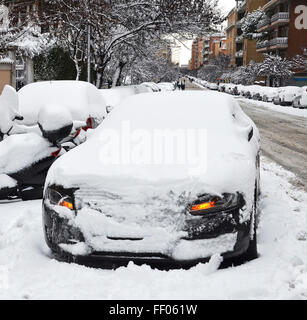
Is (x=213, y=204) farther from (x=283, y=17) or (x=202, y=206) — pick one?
(x=283, y=17)

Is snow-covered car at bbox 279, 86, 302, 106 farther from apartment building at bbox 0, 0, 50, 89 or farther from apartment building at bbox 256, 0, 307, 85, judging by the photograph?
apartment building at bbox 256, 0, 307, 85

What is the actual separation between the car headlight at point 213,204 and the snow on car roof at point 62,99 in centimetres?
641

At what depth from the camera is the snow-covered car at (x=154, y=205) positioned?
3512 millimetres

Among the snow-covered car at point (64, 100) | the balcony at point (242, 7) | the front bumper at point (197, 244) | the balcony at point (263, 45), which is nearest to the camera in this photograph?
the front bumper at point (197, 244)

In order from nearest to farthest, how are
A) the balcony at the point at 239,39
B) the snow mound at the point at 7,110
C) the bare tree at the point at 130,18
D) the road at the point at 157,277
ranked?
1. the road at the point at 157,277
2. the snow mound at the point at 7,110
3. the bare tree at the point at 130,18
4. the balcony at the point at 239,39

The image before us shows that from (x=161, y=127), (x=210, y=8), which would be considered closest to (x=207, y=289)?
(x=161, y=127)

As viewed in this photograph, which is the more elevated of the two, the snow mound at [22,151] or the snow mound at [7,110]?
the snow mound at [7,110]

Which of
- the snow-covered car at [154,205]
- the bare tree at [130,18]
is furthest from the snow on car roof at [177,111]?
the bare tree at [130,18]

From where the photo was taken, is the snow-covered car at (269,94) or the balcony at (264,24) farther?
the balcony at (264,24)

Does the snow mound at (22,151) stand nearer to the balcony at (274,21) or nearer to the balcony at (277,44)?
the balcony at (277,44)

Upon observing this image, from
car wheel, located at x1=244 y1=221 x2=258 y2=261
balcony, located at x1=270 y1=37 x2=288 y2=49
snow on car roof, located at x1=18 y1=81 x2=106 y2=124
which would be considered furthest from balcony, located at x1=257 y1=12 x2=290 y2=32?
car wheel, located at x1=244 y1=221 x2=258 y2=261

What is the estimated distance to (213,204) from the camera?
3549 mm

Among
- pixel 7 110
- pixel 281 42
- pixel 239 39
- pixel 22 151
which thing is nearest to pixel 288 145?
pixel 7 110

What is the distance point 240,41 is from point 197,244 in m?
89.7
